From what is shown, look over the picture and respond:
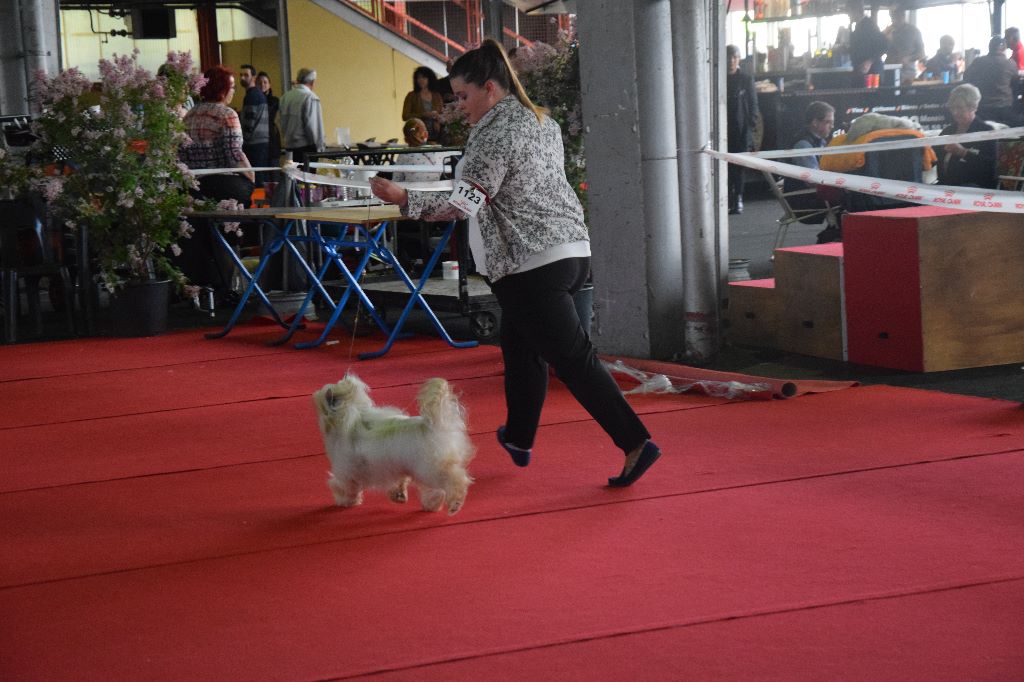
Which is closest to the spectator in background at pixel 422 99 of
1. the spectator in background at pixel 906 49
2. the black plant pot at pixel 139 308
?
the black plant pot at pixel 139 308

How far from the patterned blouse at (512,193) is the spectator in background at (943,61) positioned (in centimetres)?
1349

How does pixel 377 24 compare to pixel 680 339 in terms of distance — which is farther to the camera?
pixel 377 24

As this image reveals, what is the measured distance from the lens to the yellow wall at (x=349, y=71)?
2228 cm

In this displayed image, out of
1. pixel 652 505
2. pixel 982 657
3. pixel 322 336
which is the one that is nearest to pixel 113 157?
pixel 322 336

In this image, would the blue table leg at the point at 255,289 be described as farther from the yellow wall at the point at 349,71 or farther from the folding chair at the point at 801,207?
the yellow wall at the point at 349,71

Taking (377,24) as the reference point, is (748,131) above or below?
below

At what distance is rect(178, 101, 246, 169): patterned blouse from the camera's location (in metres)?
9.42

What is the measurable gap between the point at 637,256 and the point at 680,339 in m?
0.49

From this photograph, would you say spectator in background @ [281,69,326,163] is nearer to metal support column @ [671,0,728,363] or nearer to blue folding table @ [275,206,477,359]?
blue folding table @ [275,206,477,359]

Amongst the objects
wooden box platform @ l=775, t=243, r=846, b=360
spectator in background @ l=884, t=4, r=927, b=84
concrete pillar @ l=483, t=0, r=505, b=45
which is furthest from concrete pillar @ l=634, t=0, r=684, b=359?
concrete pillar @ l=483, t=0, r=505, b=45

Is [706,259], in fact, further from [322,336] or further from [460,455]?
[460,455]

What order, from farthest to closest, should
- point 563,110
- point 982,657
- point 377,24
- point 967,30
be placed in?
point 377,24
point 967,30
point 563,110
point 982,657

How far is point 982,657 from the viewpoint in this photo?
8.55ft

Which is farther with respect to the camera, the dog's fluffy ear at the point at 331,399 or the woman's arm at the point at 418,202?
the dog's fluffy ear at the point at 331,399
